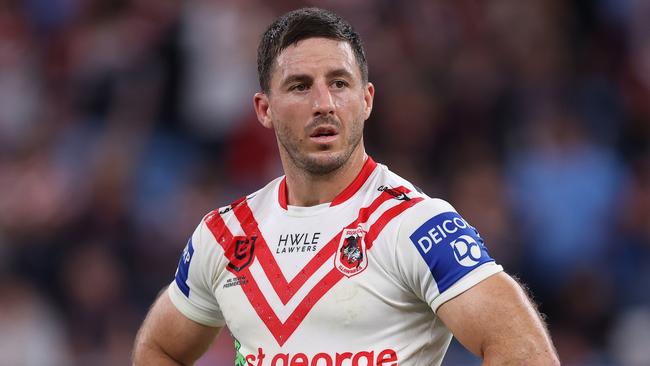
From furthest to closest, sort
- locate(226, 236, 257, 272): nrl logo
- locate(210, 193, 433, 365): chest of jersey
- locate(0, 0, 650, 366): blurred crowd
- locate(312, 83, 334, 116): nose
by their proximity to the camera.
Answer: locate(0, 0, 650, 366): blurred crowd
locate(226, 236, 257, 272): nrl logo
locate(312, 83, 334, 116): nose
locate(210, 193, 433, 365): chest of jersey

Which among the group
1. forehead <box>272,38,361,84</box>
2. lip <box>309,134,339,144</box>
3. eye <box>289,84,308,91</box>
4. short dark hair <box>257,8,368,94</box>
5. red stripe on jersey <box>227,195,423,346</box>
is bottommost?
red stripe on jersey <box>227,195,423,346</box>

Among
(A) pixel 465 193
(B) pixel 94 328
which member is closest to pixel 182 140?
(B) pixel 94 328

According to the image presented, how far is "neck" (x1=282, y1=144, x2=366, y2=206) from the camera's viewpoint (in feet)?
15.4

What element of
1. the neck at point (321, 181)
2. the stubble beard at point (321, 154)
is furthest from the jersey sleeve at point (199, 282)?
the stubble beard at point (321, 154)

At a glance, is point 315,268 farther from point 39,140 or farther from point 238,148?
point 39,140

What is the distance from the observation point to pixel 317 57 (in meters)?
4.57

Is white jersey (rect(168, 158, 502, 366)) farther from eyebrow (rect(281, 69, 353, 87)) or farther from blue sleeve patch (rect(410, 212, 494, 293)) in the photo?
eyebrow (rect(281, 69, 353, 87))

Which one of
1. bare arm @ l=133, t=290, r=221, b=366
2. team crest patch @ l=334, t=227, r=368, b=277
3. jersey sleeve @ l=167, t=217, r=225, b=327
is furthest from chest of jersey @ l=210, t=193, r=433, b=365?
bare arm @ l=133, t=290, r=221, b=366

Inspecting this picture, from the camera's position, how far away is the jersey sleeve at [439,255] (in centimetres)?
413

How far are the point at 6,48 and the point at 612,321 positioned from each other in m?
6.26

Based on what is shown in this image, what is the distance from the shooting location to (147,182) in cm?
1052

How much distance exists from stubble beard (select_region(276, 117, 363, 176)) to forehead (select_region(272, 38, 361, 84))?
202 millimetres

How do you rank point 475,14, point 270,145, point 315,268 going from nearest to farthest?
1. point 315,268
2. point 270,145
3. point 475,14

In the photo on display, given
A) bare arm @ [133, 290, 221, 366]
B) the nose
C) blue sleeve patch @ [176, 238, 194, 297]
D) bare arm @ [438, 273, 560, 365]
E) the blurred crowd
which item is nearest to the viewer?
bare arm @ [438, 273, 560, 365]
